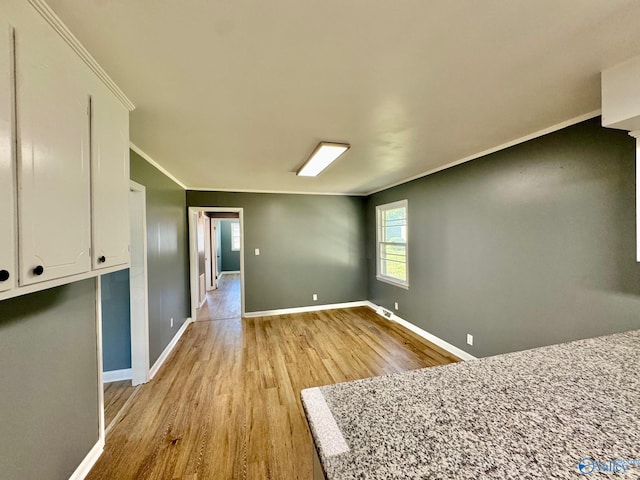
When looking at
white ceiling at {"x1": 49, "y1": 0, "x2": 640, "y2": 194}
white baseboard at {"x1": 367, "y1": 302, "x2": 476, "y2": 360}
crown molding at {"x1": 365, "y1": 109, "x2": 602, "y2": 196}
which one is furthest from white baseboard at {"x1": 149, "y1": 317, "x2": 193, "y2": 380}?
crown molding at {"x1": 365, "y1": 109, "x2": 602, "y2": 196}

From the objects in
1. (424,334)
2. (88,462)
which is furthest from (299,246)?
(88,462)

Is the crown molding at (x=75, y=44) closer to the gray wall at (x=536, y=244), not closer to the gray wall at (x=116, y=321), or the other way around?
the gray wall at (x=116, y=321)

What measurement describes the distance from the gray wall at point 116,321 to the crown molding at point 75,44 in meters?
1.89

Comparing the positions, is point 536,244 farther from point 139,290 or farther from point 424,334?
point 139,290

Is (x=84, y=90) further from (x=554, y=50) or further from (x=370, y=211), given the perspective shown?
(x=370, y=211)

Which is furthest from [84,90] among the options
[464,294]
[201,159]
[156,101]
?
[464,294]

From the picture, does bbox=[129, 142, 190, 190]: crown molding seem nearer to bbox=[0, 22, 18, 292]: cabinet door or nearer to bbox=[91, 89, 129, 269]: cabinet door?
bbox=[91, 89, 129, 269]: cabinet door

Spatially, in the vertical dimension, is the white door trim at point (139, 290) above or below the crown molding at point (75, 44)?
below

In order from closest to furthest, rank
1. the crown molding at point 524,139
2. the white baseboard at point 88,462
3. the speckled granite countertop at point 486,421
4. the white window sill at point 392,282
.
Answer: the speckled granite countertop at point 486,421 → the white baseboard at point 88,462 → the crown molding at point 524,139 → the white window sill at point 392,282

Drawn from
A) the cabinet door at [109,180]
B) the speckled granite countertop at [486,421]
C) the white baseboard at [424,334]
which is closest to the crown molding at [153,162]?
the cabinet door at [109,180]

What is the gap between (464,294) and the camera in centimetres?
298

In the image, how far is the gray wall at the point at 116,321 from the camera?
2594 mm

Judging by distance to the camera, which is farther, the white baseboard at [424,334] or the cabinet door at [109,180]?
the white baseboard at [424,334]

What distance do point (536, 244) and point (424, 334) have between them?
6.43ft
